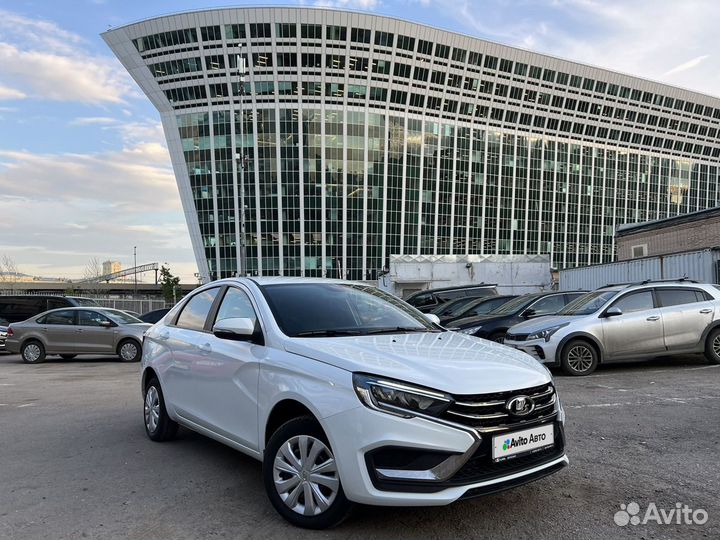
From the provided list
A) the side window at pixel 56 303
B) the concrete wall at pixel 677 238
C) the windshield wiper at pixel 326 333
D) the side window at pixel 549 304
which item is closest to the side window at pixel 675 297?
the side window at pixel 549 304

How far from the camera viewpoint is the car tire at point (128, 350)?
1514 cm

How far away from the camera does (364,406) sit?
309 centimetres

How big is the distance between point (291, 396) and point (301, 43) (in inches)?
2964

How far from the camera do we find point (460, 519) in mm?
3471

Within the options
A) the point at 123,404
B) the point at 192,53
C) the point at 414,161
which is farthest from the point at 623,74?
the point at 123,404

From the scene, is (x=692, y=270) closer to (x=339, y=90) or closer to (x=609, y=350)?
(x=609, y=350)

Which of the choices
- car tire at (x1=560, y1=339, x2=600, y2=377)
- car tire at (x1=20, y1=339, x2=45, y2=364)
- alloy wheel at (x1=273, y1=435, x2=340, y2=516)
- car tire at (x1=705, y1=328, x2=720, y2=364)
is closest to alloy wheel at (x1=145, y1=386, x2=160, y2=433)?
alloy wheel at (x1=273, y1=435, x2=340, y2=516)

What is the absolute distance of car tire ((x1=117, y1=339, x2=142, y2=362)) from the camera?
1514 centimetres

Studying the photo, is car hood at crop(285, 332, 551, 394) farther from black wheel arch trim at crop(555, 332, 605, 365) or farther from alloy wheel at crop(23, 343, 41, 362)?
alloy wheel at crop(23, 343, 41, 362)

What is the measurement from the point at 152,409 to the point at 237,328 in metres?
2.47

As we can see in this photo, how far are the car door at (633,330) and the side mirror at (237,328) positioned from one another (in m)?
7.68

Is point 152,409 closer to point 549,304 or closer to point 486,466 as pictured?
point 486,466

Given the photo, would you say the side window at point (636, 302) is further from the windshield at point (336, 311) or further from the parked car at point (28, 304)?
the parked car at point (28, 304)

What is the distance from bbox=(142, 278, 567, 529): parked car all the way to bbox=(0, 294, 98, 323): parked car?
60.5ft
